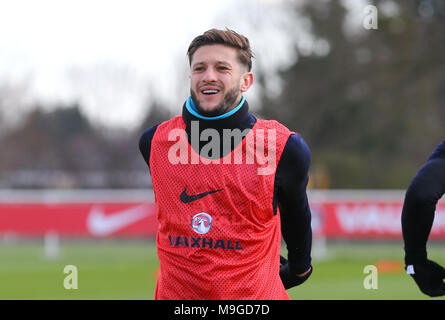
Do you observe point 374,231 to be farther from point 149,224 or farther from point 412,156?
point 412,156

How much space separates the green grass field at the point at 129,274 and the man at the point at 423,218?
742 centimetres

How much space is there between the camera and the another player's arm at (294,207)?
13.0 feet

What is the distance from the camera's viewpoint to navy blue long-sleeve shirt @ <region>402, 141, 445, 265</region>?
423 cm

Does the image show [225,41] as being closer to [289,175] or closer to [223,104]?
[223,104]

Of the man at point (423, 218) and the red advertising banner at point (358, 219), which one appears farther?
the red advertising banner at point (358, 219)

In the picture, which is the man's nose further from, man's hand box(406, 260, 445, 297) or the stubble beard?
man's hand box(406, 260, 445, 297)

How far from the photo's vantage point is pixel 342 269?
16.9 metres

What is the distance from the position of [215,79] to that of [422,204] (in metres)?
1.24

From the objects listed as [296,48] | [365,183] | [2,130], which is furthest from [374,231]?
[2,130]

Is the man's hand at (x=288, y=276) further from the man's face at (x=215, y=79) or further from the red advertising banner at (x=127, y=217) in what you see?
the red advertising banner at (x=127, y=217)

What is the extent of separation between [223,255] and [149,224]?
55.2ft

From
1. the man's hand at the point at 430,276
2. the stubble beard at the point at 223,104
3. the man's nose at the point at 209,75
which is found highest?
the man's nose at the point at 209,75

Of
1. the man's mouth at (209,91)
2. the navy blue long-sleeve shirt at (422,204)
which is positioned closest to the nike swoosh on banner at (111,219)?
the navy blue long-sleeve shirt at (422,204)

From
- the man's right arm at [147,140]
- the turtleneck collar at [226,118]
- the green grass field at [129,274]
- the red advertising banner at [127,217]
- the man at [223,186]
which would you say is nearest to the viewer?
the man at [223,186]
